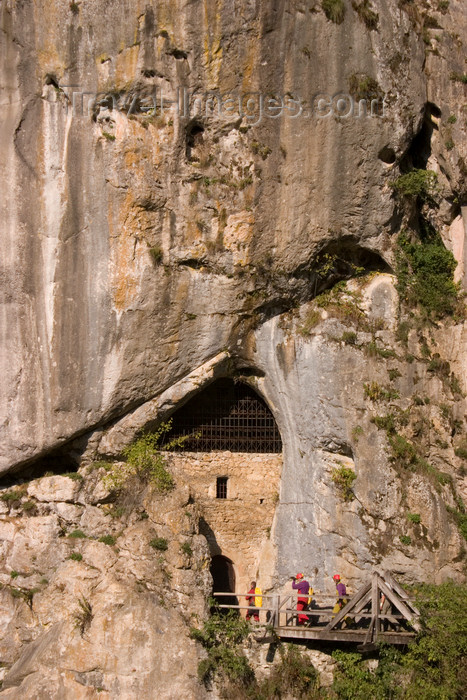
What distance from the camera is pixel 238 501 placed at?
1569 cm

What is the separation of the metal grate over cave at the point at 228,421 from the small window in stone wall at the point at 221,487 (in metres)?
0.63

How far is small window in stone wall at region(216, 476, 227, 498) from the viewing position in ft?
51.8

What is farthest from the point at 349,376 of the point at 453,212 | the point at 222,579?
the point at 222,579

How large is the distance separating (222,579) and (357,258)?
7.02 meters

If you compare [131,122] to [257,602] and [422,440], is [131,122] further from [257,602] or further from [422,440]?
[257,602]

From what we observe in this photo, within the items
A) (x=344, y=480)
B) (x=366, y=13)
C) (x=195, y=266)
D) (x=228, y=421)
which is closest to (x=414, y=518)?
(x=344, y=480)

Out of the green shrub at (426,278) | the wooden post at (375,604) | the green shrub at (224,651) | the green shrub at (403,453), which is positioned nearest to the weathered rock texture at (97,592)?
the green shrub at (224,651)

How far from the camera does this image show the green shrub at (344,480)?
14.2 meters

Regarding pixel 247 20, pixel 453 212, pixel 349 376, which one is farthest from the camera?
pixel 453 212

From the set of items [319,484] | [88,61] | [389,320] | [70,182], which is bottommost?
[319,484]

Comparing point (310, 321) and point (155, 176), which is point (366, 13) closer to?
point (155, 176)

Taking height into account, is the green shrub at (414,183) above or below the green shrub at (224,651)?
above

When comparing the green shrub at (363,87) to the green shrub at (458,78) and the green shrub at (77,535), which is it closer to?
the green shrub at (458,78)

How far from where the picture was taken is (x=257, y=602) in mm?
14328
